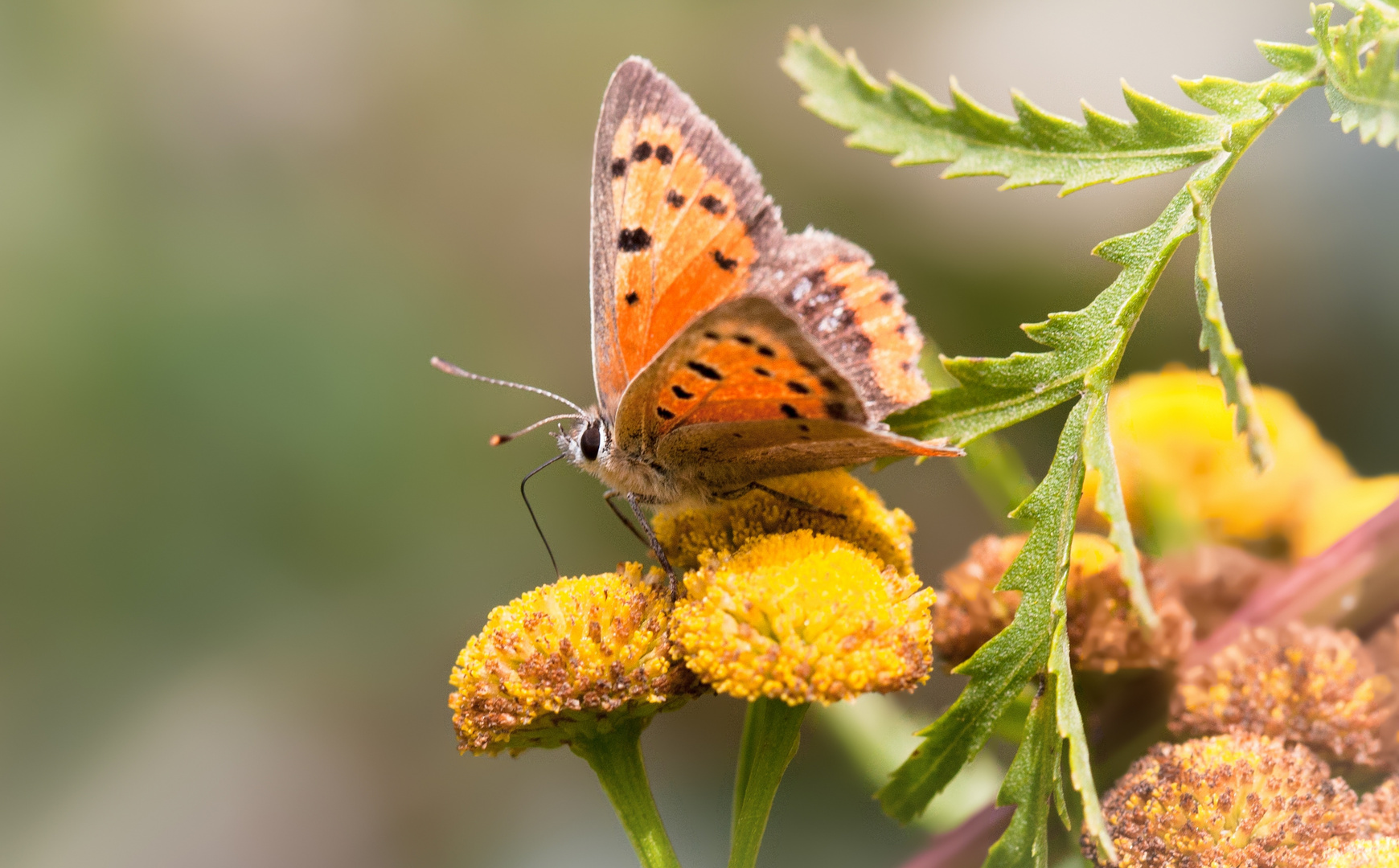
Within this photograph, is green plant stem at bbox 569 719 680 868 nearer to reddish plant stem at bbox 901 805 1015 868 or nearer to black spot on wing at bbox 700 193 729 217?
reddish plant stem at bbox 901 805 1015 868

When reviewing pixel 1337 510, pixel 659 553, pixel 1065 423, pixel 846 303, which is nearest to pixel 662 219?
pixel 846 303

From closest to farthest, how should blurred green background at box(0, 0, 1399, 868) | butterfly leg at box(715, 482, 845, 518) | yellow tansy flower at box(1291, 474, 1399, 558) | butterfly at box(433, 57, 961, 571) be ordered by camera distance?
1. butterfly leg at box(715, 482, 845, 518)
2. butterfly at box(433, 57, 961, 571)
3. yellow tansy flower at box(1291, 474, 1399, 558)
4. blurred green background at box(0, 0, 1399, 868)

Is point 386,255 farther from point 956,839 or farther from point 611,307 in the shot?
point 956,839

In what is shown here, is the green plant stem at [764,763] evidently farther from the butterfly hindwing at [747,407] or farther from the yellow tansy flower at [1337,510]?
the yellow tansy flower at [1337,510]

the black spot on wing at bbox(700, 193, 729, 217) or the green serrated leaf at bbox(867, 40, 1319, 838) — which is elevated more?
the black spot on wing at bbox(700, 193, 729, 217)

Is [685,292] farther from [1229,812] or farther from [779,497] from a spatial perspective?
[1229,812]

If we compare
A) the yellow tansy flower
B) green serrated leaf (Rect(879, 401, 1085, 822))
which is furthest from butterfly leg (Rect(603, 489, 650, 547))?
the yellow tansy flower

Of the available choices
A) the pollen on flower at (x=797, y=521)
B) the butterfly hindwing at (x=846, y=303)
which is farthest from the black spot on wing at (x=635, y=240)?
the pollen on flower at (x=797, y=521)
